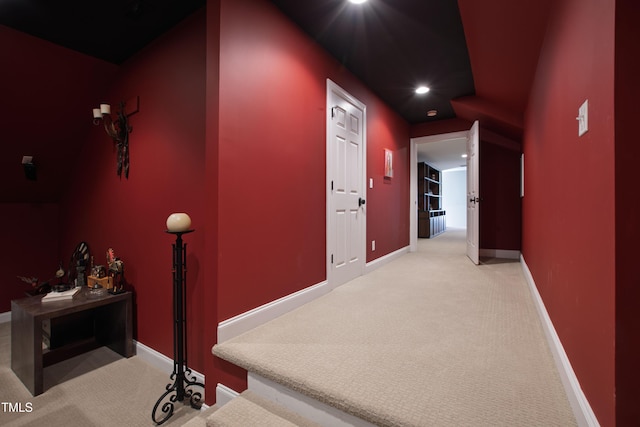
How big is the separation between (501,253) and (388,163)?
2.51 meters

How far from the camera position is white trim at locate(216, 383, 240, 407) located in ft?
5.29

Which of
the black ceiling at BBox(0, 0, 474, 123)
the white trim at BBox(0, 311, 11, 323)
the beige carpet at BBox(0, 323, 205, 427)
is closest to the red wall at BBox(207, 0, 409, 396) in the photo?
the black ceiling at BBox(0, 0, 474, 123)

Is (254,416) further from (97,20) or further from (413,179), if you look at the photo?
(413,179)

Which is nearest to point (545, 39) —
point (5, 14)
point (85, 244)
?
point (5, 14)

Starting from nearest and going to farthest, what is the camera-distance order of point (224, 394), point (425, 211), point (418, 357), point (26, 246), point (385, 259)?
point (418, 357) < point (224, 394) < point (26, 246) < point (385, 259) < point (425, 211)

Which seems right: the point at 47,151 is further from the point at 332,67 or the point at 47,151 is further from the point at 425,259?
the point at 425,259

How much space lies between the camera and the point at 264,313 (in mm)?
1973

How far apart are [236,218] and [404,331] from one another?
1.34 meters

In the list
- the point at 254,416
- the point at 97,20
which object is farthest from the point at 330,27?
the point at 254,416

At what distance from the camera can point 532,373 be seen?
54.6 inches

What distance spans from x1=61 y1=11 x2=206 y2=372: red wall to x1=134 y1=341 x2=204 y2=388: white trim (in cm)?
5

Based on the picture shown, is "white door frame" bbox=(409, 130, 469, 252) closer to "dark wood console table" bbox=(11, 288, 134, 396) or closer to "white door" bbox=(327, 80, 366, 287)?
"white door" bbox=(327, 80, 366, 287)

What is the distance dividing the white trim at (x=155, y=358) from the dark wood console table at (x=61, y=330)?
0.08 m

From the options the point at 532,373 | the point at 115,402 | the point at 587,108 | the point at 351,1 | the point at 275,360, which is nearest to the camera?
the point at 587,108
